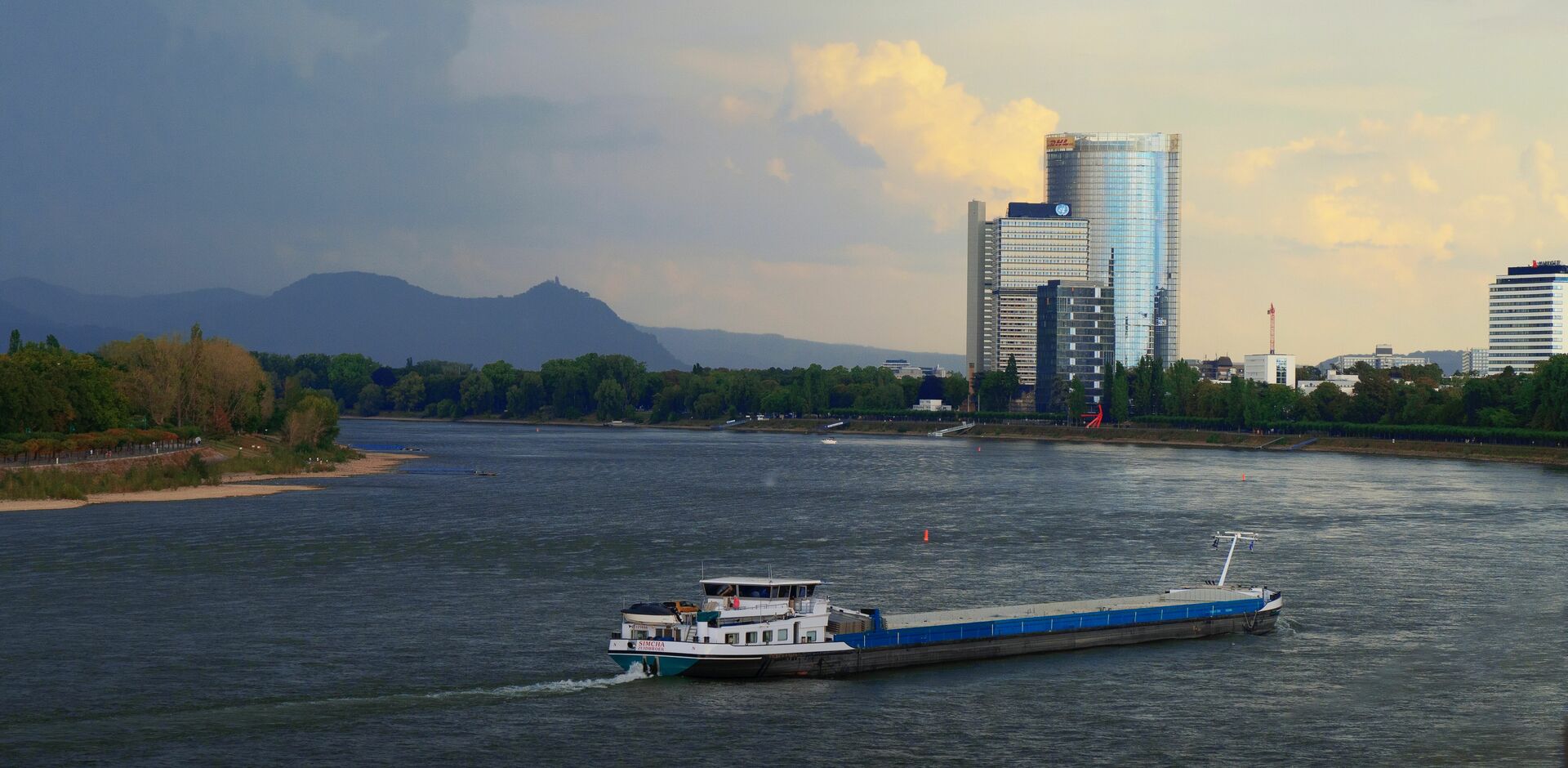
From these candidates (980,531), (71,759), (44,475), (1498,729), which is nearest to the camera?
(71,759)

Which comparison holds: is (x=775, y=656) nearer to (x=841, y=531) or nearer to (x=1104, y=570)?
(x=1104, y=570)

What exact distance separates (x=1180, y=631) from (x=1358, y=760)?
23395mm

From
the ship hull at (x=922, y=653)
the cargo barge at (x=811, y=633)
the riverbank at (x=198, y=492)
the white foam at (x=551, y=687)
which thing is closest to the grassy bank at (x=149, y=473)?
the riverbank at (x=198, y=492)

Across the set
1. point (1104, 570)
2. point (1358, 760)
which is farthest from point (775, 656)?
point (1104, 570)

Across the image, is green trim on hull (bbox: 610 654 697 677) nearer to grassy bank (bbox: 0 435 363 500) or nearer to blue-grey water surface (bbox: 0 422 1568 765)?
blue-grey water surface (bbox: 0 422 1568 765)

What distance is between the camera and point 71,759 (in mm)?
52469

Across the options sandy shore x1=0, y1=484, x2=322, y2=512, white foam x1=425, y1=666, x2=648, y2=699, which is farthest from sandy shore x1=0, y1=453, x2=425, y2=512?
white foam x1=425, y1=666, x2=648, y2=699

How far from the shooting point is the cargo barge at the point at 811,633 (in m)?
65.8

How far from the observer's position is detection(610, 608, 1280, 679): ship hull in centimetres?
6575

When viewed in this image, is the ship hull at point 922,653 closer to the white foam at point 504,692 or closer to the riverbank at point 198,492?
the white foam at point 504,692

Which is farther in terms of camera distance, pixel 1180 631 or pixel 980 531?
pixel 980 531

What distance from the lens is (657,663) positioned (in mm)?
65688

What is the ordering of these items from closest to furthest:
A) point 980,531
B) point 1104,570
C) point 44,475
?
point 1104,570 < point 980,531 < point 44,475

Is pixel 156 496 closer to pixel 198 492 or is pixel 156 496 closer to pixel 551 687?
pixel 198 492
